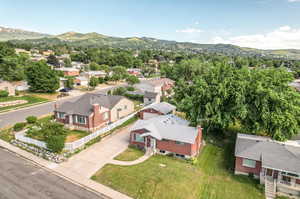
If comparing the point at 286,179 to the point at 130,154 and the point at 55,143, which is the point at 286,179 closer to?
the point at 130,154

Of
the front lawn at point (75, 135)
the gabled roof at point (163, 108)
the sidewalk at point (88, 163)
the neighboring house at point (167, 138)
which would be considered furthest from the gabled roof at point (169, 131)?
the gabled roof at point (163, 108)

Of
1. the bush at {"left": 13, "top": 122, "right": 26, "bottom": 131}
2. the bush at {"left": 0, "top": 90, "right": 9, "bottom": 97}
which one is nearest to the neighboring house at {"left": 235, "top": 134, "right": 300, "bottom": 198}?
the bush at {"left": 13, "top": 122, "right": 26, "bottom": 131}

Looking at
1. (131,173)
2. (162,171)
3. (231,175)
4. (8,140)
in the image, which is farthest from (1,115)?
(231,175)

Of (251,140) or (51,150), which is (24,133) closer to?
(51,150)

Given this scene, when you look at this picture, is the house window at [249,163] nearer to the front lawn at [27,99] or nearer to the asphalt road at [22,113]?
the asphalt road at [22,113]

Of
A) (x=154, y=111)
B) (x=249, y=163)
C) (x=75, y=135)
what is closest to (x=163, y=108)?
(x=154, y=111)

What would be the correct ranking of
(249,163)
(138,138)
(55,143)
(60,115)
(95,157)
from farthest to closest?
(60,115), (138,138), (95,157), (55,143), (249,163)
